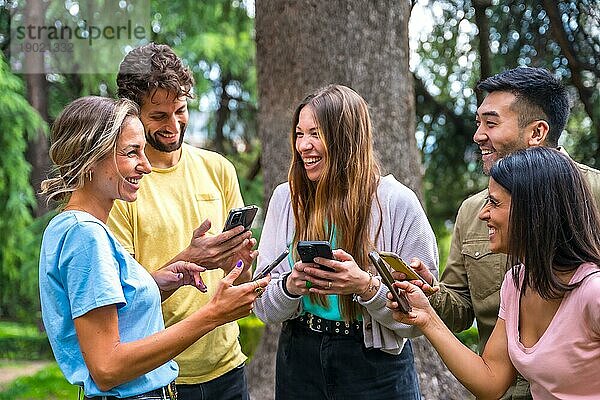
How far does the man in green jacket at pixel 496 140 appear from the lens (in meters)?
2.68

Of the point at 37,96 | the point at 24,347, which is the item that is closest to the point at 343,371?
the point at 24,347

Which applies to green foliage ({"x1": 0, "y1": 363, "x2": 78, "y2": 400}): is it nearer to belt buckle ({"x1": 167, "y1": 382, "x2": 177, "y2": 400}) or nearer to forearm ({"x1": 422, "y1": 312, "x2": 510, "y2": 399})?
belt buckle ({"x1": 167, "y1": 382, "x2": 177, "y2": 400})

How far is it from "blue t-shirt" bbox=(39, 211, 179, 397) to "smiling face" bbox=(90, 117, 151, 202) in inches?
5.1

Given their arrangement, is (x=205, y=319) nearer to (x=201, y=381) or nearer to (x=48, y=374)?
(x=201, y=381)

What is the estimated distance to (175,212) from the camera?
9.51 ft

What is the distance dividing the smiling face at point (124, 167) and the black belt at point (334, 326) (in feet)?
2.54

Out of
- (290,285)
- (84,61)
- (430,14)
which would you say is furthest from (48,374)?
(290,285)

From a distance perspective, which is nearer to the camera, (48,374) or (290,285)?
(290,285)

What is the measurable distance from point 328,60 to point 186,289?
1.99 m

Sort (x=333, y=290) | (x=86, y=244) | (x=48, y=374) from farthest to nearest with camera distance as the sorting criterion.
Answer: (x=48, y=374) → (x=333, y=290) → (x=86, y=244)

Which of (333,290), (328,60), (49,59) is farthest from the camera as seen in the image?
(49,59)

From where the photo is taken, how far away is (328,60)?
176 inches

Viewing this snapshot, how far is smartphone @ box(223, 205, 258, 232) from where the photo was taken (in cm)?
263

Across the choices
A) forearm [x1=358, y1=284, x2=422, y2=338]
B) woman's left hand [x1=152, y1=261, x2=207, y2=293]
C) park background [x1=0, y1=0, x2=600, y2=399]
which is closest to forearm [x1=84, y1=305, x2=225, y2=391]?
woman's left hand [x1=152, y1=261, x2=207, y2=293]
